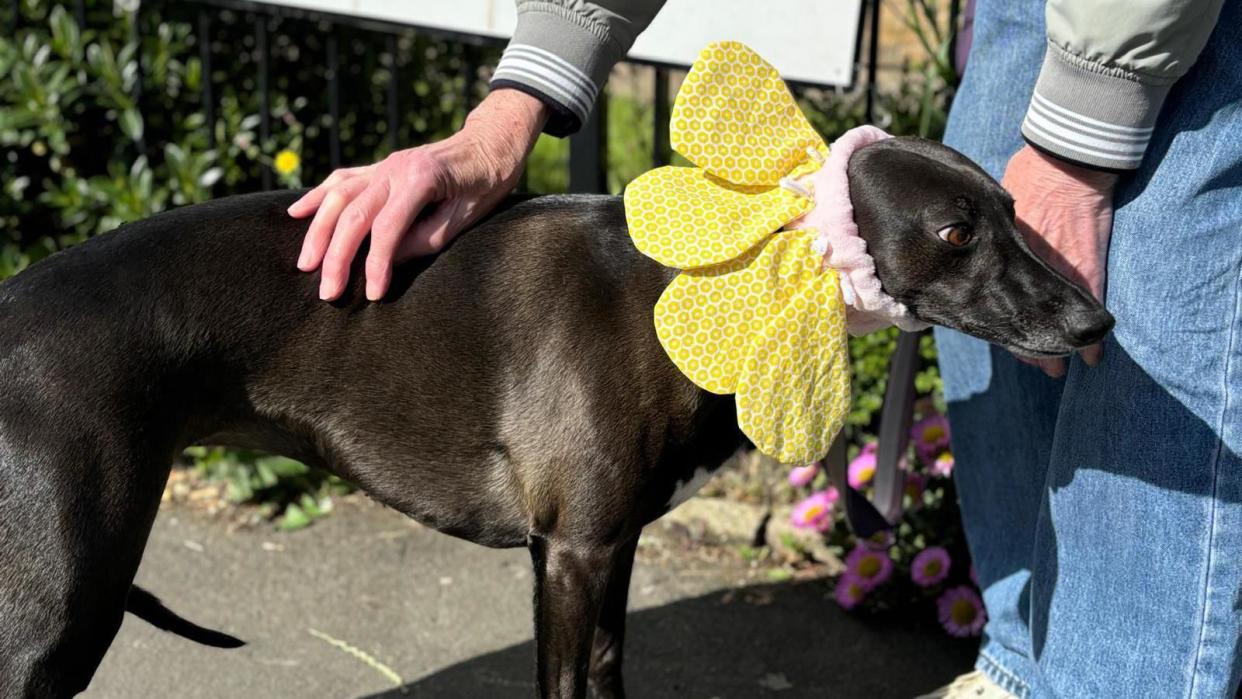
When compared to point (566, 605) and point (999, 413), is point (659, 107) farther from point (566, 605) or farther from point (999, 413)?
point (566, 605)

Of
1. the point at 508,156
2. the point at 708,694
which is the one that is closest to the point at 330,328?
the point at 508,156

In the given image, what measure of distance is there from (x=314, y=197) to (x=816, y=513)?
2.05m

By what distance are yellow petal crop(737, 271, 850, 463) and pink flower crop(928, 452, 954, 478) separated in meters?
1.61

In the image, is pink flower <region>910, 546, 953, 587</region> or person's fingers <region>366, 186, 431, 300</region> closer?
person's fingers <region>366, 186, 431, 300</region>

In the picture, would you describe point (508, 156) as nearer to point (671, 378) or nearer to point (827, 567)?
point (671, 378)

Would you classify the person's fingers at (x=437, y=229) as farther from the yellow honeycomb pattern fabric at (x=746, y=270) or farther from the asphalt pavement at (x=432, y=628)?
the asphalt pavement at (x=432, y=628)

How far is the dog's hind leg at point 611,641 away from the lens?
2795 mm

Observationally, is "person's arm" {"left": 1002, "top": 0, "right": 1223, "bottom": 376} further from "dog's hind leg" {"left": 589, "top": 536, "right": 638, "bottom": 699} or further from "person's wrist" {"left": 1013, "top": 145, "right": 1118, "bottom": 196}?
"dog's hind leg" {"left": 589, "top": 536, "right": 638, "bottom": 699}

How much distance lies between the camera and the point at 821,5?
12.2 ft

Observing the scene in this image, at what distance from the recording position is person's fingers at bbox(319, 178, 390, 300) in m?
2.29

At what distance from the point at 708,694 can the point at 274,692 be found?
109 centimetres

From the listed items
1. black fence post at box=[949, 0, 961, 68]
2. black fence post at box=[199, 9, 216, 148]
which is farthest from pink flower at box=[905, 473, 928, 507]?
black fence post at box=[199, 9, 216, 148]

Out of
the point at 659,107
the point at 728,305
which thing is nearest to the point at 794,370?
the point at 728,305

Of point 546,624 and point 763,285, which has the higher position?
point 763,285
